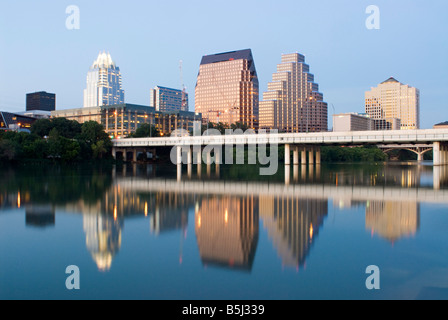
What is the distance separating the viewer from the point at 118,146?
349 ft

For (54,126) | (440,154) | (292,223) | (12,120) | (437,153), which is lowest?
(292,223)

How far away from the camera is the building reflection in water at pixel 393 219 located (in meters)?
17.1

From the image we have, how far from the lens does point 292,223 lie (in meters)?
18.8

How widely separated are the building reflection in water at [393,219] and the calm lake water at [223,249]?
63mm

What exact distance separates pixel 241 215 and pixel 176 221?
151 inches

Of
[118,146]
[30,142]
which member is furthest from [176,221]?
[118,146]

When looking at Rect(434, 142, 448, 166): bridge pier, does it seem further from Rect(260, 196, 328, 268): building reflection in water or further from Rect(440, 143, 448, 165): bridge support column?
Rect(260, 196, 328, 268): building reflection in water

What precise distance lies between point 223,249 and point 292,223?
19.0 feet

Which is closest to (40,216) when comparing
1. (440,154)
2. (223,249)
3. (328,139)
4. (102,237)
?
(102,237)

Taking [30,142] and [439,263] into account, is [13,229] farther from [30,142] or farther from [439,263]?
[30,142]

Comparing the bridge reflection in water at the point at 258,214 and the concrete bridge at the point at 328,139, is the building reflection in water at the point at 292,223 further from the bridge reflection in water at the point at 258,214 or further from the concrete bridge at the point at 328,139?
the concrete bridge at the point at 328,139

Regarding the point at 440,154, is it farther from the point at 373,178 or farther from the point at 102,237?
the point at 102,237

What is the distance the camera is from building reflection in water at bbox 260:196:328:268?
45.3ft

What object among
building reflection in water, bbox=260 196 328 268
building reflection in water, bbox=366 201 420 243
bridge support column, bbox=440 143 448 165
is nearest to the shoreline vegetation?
bridge support column, bbox=440 143 448 165
